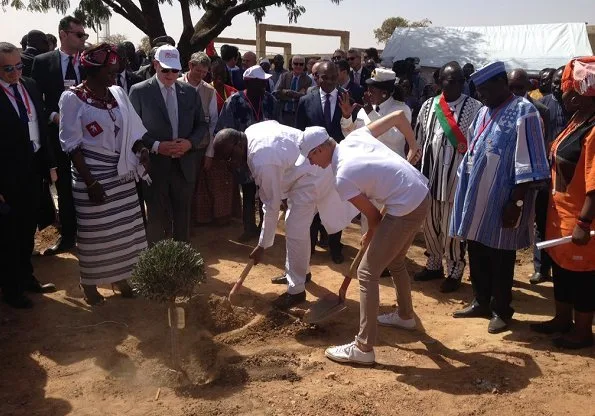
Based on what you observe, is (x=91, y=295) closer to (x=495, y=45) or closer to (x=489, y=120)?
(x=489, y=120)

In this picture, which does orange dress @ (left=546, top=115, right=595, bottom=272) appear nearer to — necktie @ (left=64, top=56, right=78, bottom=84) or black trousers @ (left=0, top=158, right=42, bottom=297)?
black trousers @ (left=0, top=158, right=42, bottom=297)

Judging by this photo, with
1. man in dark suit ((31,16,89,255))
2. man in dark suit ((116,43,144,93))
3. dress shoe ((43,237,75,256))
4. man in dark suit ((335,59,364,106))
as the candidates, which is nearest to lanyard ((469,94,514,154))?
man in dark suit ((116,43,144,93))

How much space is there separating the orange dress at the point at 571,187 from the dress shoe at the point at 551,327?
0.58 meters

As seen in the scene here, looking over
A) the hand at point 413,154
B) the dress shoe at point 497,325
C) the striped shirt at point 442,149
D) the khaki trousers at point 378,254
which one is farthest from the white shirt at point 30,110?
the dress shoe at point 497,325

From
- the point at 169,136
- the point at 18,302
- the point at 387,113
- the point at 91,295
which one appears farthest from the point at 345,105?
the point at 18,302

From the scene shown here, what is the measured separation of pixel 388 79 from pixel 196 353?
120 inches

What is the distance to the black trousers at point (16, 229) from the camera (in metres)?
4.71

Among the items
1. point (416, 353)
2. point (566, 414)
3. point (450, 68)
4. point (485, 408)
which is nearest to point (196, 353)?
point (416, 353)

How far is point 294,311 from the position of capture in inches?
189

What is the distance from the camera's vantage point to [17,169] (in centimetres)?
471

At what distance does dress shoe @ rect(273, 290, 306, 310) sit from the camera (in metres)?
4.87

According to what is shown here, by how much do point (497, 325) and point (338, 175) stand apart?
1890 millimetres

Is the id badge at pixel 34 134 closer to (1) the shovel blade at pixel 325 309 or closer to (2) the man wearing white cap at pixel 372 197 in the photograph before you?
(2) the man wearing white cap at pixel 372 197

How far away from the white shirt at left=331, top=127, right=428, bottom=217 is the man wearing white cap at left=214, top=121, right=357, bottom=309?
0.24 metres
